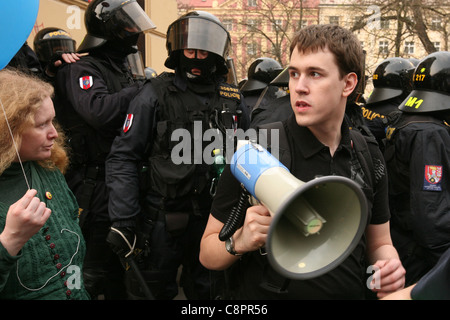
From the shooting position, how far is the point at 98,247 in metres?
3.15

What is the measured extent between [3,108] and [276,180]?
1188 mm

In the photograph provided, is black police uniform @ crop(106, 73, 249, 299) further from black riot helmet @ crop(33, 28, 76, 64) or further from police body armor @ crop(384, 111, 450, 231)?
black riot helmet @ crop(33, 28, 76, 64)

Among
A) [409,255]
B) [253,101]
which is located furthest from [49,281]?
[253,101]

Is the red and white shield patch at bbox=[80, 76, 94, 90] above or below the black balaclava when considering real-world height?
below

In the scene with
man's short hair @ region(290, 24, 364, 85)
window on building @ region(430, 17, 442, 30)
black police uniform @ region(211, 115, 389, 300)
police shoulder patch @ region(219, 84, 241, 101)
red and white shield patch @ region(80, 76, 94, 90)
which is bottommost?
black police uniform @ region(211, 115, 389, 300)

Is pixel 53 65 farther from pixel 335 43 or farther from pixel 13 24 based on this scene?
pixel 335 43

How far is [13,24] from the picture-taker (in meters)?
1.56

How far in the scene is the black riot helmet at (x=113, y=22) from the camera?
10.9 feet

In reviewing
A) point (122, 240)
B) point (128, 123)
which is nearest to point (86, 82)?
point (128, 123)

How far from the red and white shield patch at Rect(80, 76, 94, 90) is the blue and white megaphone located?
189 centimetres

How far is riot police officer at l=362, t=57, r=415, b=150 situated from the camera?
15.2ft

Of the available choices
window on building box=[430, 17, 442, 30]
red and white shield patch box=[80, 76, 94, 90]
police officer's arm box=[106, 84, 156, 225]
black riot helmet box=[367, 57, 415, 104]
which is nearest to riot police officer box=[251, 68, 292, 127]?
police officer's arm box=[106, 84, 156, 225]

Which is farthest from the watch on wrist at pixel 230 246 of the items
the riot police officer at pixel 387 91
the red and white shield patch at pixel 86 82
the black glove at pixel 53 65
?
the riot police officer at pixel 387 91

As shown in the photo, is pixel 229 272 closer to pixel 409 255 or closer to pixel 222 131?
pixel 222 131
